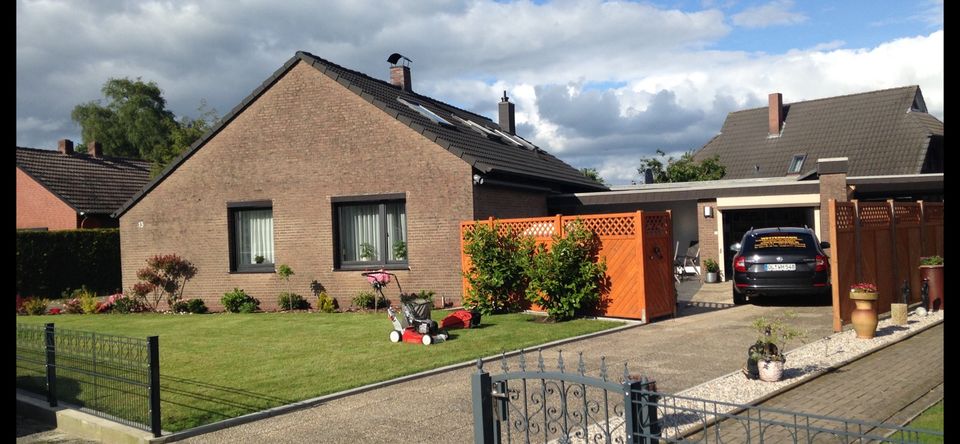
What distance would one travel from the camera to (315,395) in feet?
27.5

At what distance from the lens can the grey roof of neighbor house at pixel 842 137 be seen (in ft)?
115

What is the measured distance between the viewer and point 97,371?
27.8 ft

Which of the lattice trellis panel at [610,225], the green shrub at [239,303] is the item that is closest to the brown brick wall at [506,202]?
the lattice trellis panel at [610,225]

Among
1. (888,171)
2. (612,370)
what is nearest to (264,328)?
(612,370)

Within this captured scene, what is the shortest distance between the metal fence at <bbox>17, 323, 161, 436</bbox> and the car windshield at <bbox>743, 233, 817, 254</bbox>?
11447mm

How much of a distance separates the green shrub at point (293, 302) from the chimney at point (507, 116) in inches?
546

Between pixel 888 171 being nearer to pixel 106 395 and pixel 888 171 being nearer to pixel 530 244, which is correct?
pixel 530 244

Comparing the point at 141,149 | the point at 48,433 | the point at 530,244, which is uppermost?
the point at 141,149

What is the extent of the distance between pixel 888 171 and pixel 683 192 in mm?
18851

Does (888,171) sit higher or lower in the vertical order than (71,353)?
higher

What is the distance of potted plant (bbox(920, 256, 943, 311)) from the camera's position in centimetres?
1324
